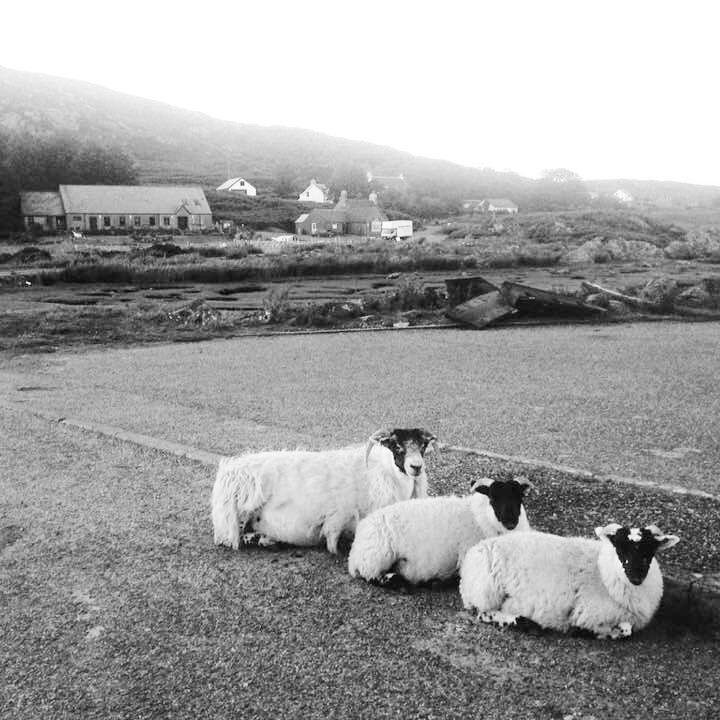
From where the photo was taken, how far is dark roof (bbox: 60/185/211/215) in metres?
91.6

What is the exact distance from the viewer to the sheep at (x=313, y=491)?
691 centimetres

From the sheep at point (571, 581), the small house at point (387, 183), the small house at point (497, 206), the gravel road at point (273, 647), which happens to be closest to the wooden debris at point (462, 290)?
the gravel road at point (273, 647)

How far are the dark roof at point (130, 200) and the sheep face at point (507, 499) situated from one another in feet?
301

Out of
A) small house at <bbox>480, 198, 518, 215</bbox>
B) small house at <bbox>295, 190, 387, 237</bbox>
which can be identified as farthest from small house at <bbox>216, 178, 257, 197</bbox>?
small house at <bbox>295, 190, 387, 237</bbox>

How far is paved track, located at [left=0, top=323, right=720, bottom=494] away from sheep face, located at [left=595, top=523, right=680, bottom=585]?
324cm

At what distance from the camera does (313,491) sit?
705 centimetres

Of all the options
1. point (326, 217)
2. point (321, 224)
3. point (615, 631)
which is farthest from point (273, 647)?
point (326, 217)

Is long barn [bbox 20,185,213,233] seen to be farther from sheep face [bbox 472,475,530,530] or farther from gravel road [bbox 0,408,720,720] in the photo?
sheep face [bbox 472,475,530,530]

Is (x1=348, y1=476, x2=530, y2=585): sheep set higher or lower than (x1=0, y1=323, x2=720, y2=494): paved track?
higher

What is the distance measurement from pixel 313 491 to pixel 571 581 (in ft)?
8.11

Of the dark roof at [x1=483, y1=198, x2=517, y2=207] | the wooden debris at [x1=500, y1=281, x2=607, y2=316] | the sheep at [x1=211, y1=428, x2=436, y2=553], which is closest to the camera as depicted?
the sheep at [x1=211, y1=428, x2=436, y2=553]

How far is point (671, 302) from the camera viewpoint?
24.2 metres

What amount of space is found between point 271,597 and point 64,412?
24.3 feet

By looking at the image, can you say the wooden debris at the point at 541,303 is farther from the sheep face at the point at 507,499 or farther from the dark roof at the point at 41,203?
the dark roof at the point at 41,203
